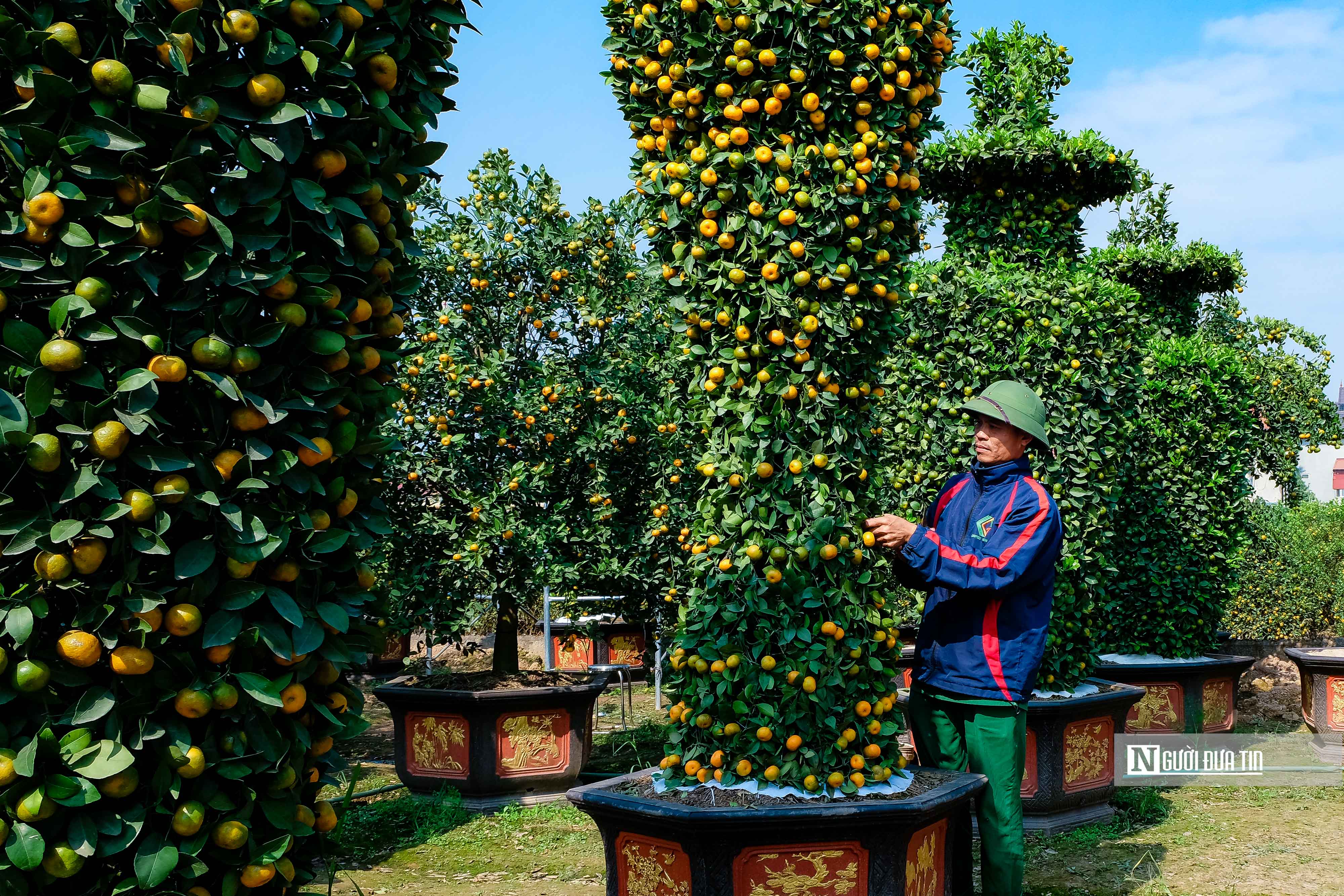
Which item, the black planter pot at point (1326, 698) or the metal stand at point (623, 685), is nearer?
the black planter pot at point (1326, 698)

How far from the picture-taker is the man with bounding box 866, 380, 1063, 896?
3.79 meters

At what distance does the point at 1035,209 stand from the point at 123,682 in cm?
765

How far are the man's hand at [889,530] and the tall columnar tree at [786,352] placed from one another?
2.0 inches

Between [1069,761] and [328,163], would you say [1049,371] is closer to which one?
[1069,761]

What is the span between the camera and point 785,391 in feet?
12.0

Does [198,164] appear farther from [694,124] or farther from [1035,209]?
[1035,209]

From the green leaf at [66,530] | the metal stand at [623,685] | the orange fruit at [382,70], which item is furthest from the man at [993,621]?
the metal stand at [623,685]

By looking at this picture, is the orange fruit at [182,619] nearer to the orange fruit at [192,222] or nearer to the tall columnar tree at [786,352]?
the orange fruit at [192,222]

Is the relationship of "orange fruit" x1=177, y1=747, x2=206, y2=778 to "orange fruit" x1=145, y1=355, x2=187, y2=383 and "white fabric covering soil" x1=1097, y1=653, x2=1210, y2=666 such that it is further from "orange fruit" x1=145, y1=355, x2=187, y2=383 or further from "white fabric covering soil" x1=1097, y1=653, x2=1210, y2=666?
"white fabric covering soil" x1=1097, y1=653, x2=1210, y2=666

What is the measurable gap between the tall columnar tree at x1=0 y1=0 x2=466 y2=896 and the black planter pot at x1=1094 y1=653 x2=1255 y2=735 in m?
8.24

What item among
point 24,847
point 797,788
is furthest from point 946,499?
point 24,847

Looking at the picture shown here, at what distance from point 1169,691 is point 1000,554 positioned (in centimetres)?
647

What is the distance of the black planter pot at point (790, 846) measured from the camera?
331 cm
